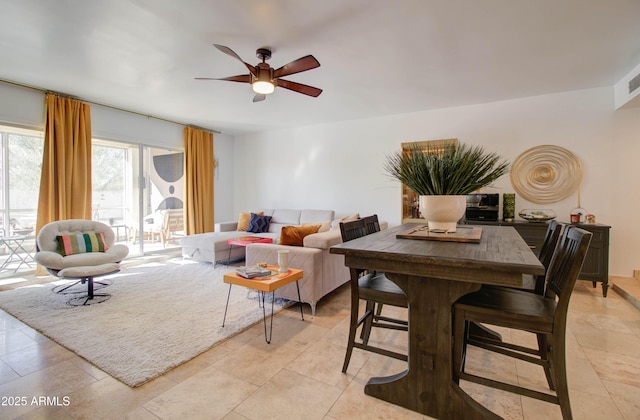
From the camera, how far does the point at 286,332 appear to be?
2404mm

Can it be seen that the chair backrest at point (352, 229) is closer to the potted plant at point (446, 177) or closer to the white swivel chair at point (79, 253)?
the potted plant at point (446, 177)

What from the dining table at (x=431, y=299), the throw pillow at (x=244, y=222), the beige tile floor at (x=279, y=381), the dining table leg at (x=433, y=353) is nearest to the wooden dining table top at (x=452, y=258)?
the dining table at (x=431, y=299)

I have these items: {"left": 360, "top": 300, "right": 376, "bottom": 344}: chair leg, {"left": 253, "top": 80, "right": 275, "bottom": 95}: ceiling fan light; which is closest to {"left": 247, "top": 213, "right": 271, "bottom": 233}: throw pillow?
{"left": 253, "top": 80, "right": 275, "bottom": 95}: ceiling fan light

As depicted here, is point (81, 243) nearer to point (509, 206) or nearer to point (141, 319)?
point (141, 319)

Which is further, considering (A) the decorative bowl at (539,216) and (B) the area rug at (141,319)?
(A) the decorative bowl at (539,216)

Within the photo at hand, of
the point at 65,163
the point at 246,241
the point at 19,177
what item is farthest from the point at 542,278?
the point at 19,177

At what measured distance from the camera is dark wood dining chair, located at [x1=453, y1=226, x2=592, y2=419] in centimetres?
131

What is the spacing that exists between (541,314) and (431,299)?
0.48 metres

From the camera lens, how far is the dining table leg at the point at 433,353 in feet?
4.59

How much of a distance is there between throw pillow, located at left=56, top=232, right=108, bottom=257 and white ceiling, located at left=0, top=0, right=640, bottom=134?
6.26 ft

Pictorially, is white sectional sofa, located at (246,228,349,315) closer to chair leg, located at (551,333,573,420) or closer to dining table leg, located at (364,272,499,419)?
dining table leg, located at (364,272,499,419)

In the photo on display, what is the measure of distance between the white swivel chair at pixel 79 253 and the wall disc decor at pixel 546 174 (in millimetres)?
5298

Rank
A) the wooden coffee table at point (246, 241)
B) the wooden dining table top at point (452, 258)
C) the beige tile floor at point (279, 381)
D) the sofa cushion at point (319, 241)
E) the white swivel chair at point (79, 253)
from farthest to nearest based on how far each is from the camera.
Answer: the wooden coffee table at point (246, 241), the white swivel chair at point (79, 253), the sofa cushion at point (319, 241), the beige tile floor at point (279, 381), the wooden dining table top at point (452, 258)

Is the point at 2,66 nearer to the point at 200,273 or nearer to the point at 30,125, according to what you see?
the point at 30,125
